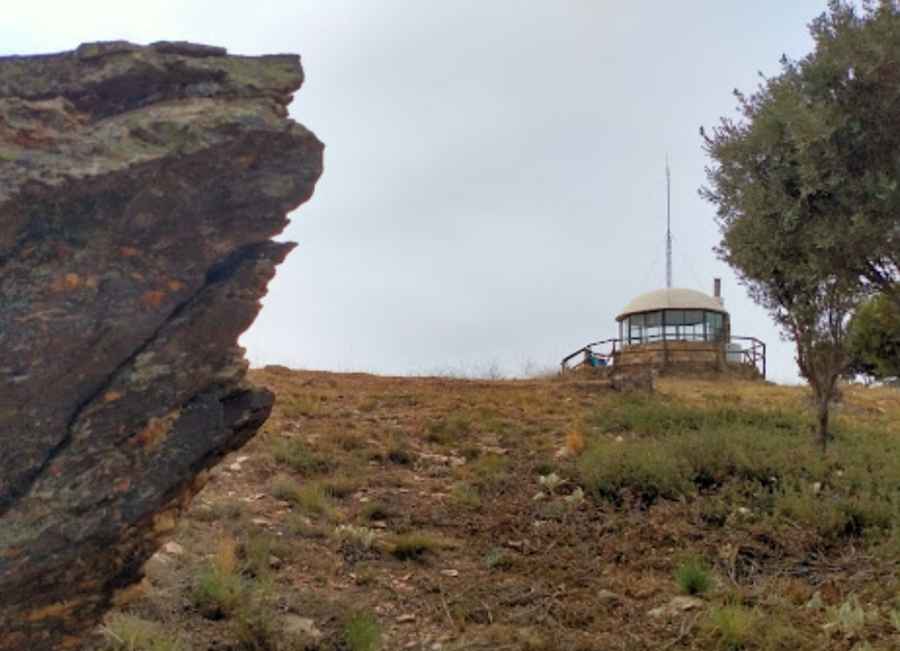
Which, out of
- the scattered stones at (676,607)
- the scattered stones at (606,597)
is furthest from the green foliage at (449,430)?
the scattered stones at (676,607)

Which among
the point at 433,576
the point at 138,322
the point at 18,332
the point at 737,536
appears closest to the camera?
the point at 18,332

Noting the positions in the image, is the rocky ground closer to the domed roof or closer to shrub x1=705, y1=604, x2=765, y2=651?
shrub x1=705, y1=604, x2=765, y2=651

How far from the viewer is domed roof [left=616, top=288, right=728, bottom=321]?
111ft

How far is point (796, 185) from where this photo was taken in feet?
32.9

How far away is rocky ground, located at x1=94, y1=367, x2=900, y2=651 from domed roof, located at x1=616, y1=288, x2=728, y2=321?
17.4 metres

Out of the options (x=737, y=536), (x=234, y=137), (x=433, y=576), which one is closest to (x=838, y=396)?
(x=737, y=536)

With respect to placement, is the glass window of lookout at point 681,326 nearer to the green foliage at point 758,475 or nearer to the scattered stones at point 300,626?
the green foliage at point 758,475

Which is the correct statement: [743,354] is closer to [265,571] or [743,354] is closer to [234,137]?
[265,571]

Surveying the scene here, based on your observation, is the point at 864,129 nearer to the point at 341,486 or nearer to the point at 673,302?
the point at 341,486

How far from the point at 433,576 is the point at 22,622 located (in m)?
4.90

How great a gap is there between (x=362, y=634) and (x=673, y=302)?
89.4 feet

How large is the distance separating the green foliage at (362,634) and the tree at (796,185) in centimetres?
538

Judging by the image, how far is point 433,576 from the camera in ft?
32.3

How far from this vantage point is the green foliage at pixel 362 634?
25.9 feet
